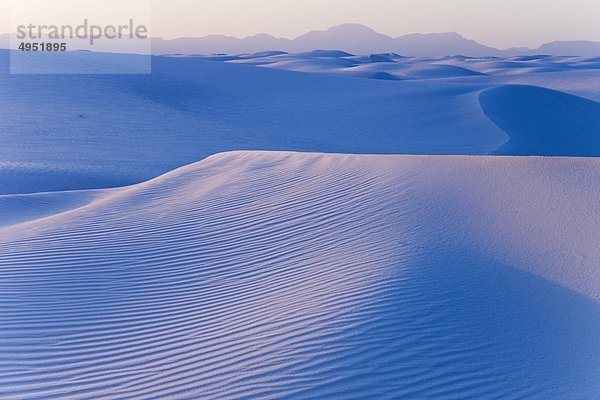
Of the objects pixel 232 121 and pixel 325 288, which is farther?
pixel 232 121

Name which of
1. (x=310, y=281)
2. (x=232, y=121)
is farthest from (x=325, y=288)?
(x=232, y=121)

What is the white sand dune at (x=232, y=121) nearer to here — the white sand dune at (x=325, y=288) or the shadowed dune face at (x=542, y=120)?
the shadowed dune face at (x=542, y=120)

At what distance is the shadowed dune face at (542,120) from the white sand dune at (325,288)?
12.2 m

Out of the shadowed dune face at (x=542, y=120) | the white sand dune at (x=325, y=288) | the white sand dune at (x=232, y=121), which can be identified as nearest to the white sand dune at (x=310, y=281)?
the white sand dune at (x=325, y=288)

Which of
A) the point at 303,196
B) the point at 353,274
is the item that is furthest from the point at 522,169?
the point at 353,274

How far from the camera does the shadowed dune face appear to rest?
22312 millimetres

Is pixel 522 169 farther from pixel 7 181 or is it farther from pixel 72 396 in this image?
pixel 7 181

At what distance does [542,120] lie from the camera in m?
25.6

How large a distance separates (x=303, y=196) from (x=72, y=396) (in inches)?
193

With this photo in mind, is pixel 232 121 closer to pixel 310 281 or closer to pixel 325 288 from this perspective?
pixel 310 281

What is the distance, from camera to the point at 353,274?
243 inches

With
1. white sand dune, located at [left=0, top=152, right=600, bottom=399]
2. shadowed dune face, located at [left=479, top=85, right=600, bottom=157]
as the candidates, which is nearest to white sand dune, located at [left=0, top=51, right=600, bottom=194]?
shadowed dune face, located at [left=479, top=85, right=600, bottom=157]

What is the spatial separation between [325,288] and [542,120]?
2194 cm

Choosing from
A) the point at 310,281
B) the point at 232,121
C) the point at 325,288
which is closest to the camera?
the point at 325,288
